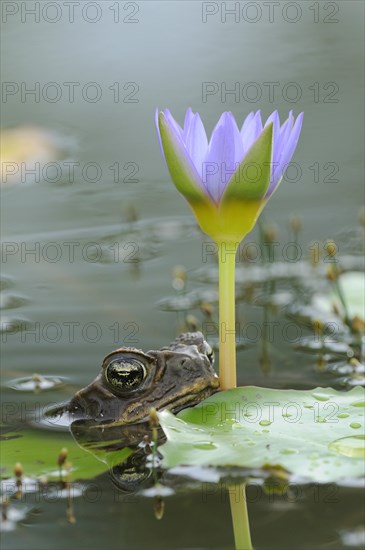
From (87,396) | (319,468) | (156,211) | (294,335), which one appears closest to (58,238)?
(156,211)

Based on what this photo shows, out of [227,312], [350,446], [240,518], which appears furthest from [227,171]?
[240,518]

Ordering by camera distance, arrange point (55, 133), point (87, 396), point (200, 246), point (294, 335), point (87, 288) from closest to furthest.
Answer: point (87, 396) → point (294, 335) → point (87, 288) → point (200, 246) → point (55, 133)

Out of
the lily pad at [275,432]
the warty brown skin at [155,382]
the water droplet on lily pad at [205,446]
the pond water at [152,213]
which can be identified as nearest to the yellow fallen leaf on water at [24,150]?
the pond water at [152,213]

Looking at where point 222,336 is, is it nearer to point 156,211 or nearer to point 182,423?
point 182,423

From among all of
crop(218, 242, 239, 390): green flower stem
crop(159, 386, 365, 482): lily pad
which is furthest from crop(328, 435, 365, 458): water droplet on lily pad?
crop(218, 242, 239, 390): green flower stem

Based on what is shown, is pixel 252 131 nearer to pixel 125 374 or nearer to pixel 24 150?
pixel 125 374

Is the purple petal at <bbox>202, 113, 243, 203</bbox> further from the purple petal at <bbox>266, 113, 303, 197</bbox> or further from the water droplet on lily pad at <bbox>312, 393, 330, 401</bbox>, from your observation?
the water droplet on lily pad at <bbox>312, 393, 330, 401</bbox>
